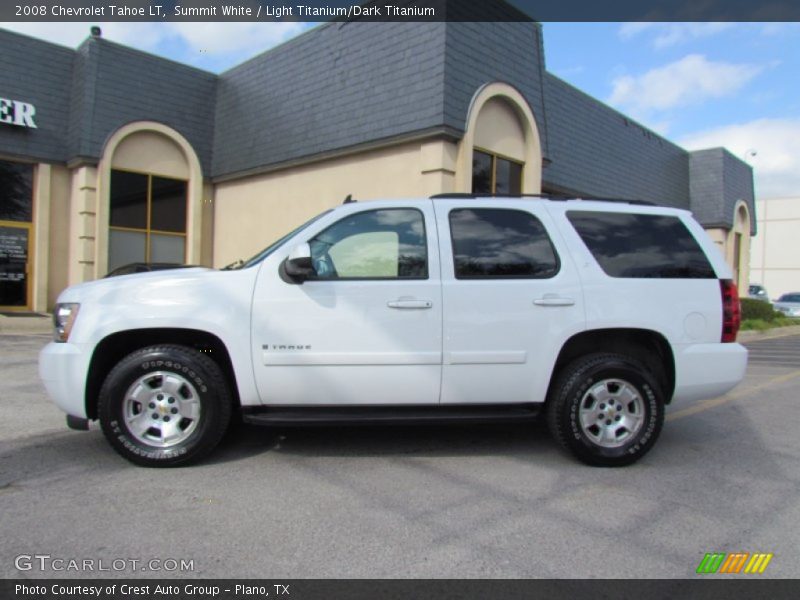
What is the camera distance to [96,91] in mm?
14711

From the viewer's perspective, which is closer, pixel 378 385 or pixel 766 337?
pixel 378 385

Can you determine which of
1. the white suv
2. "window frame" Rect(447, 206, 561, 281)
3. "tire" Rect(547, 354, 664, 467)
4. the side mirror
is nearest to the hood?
the white suv

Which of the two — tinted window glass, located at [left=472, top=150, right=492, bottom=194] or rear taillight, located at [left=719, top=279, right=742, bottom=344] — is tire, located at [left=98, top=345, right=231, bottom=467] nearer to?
rear taillight, located at [left=719, top=279, right=742, bottom=344]

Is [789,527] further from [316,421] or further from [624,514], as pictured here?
[316,421]

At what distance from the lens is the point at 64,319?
4262mm

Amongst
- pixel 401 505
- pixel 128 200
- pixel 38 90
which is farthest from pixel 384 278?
pixel 38 90

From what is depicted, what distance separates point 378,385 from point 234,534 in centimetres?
142

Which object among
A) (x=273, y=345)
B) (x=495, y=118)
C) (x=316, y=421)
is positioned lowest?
(x=316, y=421)

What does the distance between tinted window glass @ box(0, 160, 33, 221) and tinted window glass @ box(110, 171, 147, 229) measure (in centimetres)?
204

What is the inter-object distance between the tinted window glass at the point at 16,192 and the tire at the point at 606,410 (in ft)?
50.6

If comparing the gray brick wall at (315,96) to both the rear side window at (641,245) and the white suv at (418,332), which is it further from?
the white suv at (418,332)

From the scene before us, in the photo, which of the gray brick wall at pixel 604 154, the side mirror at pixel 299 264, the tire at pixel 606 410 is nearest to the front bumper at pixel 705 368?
the tire at pixel 606 410

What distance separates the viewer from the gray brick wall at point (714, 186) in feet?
78.2
